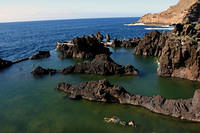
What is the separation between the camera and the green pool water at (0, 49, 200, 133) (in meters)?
17.8

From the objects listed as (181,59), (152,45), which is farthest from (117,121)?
(152,45)

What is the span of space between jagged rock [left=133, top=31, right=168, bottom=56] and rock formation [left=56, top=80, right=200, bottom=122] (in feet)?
105

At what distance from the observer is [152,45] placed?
53.0 metres

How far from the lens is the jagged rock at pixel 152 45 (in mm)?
51062

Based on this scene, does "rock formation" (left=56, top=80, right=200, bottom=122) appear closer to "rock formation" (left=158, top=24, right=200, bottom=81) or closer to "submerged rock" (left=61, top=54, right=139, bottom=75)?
"submerged rock" (left=61, top=54, right=139, bottom=75)

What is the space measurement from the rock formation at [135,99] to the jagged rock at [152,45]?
32.1 meters

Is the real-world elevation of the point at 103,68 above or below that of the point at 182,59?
below

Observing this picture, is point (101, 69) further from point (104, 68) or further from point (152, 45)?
point (152, 45)

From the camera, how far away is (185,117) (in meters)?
18.5

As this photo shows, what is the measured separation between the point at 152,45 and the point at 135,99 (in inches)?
1383

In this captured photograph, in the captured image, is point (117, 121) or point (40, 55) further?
point (40, 55)

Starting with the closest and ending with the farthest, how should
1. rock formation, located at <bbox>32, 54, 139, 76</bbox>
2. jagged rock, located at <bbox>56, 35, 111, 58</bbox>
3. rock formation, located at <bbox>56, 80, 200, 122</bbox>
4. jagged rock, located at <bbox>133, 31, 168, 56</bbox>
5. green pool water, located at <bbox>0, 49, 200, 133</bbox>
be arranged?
green pool water, located at <bbox>0, 49, 200, 133</bbox> < rock formation, located at <bbox>56, 80, 200, 122</bbox> < rock formation, located at <bbox>32, 54, 139, 76</bbox> < jagged rock, located at <bbox>133, 31, 168, 56</bbox> < jagged rock, located at <bbox>56, 35, 111, 58</bbox>

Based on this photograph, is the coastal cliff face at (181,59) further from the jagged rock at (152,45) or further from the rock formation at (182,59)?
the jagged rock at (152,45)

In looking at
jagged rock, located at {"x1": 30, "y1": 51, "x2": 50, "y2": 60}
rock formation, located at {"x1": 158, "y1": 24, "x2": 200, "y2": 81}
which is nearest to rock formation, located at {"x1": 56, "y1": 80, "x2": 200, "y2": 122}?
rock formation, located at {"x1": 158, "y1": 24, "x2": 200, "y2": 81}
